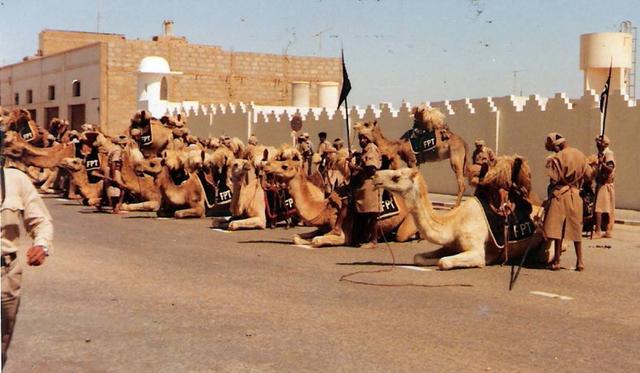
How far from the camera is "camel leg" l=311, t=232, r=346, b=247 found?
14922mm

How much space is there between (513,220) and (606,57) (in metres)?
24.3

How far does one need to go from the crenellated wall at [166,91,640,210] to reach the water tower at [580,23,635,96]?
20.8 feet

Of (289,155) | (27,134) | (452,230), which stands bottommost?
(452,230)

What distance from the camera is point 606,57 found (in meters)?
35.0

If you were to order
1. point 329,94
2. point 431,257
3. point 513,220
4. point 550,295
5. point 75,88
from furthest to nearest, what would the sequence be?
point 75,88
point 329,94
point 431,257
point 513,220
point 550,295

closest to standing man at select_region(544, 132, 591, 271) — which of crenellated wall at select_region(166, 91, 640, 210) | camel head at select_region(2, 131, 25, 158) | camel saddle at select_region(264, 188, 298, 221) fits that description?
camel saddle at select_region(264, 188, 298, 221)

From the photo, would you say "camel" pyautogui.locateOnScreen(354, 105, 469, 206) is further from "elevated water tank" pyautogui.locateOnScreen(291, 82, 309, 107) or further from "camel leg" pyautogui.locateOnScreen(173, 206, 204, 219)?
"elevated water tank" pyautogui.locateOnScreen(291, 82, 309, 107)

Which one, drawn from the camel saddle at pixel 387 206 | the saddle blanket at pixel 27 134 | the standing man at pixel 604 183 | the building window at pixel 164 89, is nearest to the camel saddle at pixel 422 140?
the standing man at pixel 604 183

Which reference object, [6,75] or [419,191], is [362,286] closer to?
[419,191]

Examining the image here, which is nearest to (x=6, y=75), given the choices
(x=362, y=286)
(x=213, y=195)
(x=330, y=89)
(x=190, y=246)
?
(x=330, y=89)

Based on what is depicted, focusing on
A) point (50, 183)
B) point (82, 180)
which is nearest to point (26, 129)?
point (50, 183)

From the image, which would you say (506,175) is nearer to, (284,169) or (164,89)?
(284,169)

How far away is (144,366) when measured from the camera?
23.7 feet

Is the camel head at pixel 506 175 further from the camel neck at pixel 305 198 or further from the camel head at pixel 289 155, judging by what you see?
the camel head at pixel 289 155
